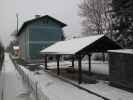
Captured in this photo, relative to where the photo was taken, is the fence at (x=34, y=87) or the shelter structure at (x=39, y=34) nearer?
the fence at (x=34, y=87)

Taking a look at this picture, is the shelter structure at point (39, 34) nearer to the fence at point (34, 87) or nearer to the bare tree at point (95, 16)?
the bare tree at point (95, 16)

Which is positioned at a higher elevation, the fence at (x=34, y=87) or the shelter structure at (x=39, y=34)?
the shelter structure at (x=39, y=34)

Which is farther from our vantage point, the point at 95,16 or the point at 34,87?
the point at 95,16

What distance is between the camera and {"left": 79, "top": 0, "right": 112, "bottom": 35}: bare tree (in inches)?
1473

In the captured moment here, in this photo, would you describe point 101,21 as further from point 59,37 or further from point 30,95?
point 30,95

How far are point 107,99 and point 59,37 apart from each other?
30789 millimetres

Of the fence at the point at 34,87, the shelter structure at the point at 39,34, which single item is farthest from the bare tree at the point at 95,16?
the fence at the point at 34,87

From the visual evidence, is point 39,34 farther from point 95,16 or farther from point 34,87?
point 34,87

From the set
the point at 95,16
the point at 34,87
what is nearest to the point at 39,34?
the point at 95,16

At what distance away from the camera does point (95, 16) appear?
1502 inches

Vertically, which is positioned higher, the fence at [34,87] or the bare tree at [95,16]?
the bare tree at [95,16]

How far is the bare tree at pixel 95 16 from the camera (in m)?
37.4

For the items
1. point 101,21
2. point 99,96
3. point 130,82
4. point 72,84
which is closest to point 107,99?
point 99,96

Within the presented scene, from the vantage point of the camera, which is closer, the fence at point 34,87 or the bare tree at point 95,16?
the fence at point 34,87
